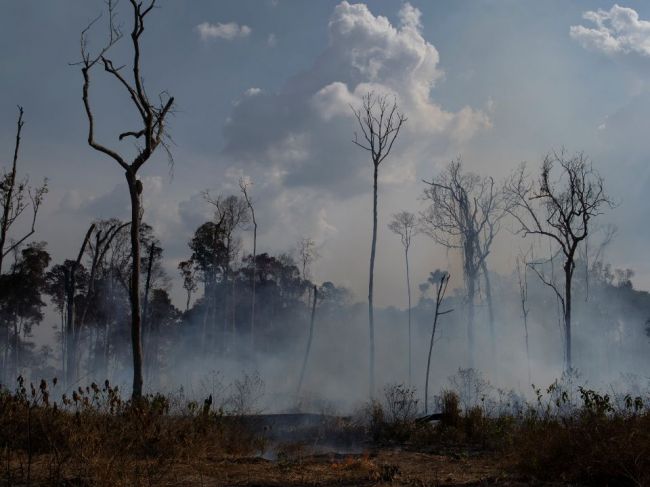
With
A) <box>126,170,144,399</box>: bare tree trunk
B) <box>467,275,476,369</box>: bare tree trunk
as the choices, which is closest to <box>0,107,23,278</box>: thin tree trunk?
<box>126,170,144,399</box>: bare tree trunk

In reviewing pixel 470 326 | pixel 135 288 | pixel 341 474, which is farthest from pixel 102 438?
pixel 470 326

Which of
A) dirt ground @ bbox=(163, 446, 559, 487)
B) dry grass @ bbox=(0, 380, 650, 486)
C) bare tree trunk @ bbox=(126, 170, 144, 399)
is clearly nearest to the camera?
dry grass @ bbox=(0, 380, 650, 486)

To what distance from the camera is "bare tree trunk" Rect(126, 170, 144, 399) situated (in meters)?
12.5

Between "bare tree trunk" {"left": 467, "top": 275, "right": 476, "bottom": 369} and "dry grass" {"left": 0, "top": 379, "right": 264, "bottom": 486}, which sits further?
"bare tree trunk" {"left": 467, "top": 275, "right": 476, "bottom": 369}

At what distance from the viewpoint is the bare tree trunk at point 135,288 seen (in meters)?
12.5

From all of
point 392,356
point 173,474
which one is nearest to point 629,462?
point 173,474

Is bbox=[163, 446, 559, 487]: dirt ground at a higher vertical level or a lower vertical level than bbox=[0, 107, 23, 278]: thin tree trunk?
lower

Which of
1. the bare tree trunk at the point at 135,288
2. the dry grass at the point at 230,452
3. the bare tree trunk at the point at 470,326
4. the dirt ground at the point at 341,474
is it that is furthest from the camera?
the bare tree trunk at the point at 470,326

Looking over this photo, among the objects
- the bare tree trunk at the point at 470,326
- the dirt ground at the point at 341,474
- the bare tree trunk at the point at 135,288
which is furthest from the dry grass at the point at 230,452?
the bare tree trunk at the point at 470,326

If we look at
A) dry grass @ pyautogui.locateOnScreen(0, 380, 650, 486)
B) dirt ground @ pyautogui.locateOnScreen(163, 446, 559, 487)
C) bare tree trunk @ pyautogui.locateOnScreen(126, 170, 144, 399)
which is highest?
bare tree trunk @ pyautogui.locateOnScreen(126, 170, 144, 399)

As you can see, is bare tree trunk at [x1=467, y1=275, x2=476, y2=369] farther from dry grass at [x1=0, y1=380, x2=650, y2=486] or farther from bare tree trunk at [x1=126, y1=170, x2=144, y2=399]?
bare tree trunk at [x1=126, y1=170, x2=144, y2=399]

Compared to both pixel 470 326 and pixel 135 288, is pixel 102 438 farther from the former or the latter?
pixel 470 326

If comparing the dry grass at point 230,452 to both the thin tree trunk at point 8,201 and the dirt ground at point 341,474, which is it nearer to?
the dirt ground at point 341,474

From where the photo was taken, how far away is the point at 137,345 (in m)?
12.5
